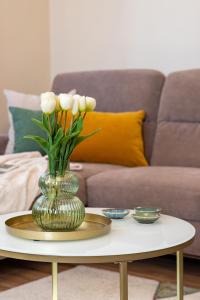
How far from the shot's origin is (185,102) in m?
3.27

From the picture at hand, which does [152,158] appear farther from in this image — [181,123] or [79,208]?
[79,208]

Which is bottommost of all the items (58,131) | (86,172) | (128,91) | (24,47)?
(86,172)

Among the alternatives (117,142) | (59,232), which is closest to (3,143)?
(117,142)

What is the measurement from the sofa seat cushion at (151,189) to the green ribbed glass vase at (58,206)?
34.3 inches

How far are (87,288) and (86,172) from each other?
73 centimetres

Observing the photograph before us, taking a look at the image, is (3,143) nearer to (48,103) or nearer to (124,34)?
(124,34)

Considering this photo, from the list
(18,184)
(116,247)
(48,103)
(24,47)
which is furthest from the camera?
(24,47)

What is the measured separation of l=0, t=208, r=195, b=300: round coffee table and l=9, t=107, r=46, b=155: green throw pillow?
1.51 metres

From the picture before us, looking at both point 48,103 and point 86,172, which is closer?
point 48,103

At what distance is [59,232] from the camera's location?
5.54 ft

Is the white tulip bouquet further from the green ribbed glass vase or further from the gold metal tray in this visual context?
the gold metal tray

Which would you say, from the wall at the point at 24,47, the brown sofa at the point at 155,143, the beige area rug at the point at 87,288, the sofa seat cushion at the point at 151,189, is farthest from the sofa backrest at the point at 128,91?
the beige area rug at the point at 87,288

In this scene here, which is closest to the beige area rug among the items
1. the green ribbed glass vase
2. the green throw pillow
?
the green ribbed glass vase

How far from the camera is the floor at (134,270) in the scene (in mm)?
2605
